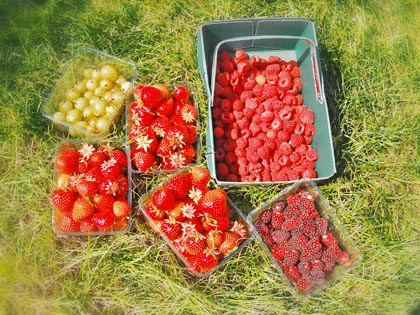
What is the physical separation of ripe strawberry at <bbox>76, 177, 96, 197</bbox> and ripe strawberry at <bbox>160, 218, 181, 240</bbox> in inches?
14.7

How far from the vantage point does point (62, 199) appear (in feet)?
6.86

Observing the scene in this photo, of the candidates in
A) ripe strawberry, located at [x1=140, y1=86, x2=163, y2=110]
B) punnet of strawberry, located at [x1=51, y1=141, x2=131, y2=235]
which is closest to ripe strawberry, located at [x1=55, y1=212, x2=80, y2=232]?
punnet of strawberry, located at [x1=51, y1=141, x2=131, y2=235]

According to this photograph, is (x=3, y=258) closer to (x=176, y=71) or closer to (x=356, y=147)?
(x=176, y=71)

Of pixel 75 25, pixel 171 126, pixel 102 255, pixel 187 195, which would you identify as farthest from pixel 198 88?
pixel 102 255

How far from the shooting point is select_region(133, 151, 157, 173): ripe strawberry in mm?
2189

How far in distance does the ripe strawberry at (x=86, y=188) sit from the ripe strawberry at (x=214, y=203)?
52cm

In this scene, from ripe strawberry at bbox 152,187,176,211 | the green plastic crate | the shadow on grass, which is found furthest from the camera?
the shadow on grass

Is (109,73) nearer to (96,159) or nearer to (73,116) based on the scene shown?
(73,116)

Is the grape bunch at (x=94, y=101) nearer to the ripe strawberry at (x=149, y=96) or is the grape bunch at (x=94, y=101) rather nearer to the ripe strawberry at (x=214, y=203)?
the ripe strawberry at (x=149, y=96)

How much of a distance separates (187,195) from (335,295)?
937mm

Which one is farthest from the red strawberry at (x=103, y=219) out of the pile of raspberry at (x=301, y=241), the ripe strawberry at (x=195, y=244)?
the pile of raspberry at (x=301, y=241)

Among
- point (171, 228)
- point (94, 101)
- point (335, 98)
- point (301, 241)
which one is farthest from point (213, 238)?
point (335, 98)

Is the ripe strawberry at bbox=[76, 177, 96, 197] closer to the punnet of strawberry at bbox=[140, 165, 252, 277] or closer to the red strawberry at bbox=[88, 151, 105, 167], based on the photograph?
the red strawberry at bbox=[88, 151, 105, 167]

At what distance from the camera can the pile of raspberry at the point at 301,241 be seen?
2.14m
